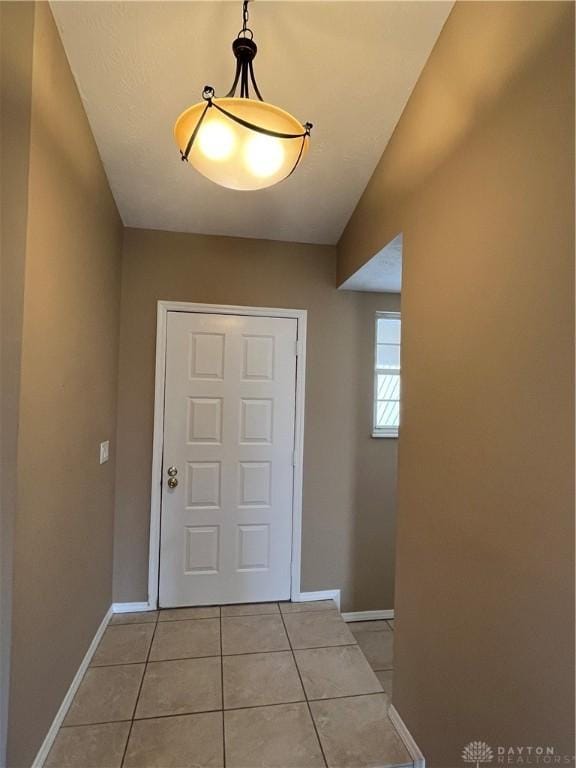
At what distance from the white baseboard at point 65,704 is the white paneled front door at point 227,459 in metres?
0.49

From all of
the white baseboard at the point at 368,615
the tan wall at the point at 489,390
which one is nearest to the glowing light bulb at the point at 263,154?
the tan wall at the point at 489,390

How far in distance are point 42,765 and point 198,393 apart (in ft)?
5.90

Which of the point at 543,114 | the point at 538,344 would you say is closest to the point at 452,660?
the point at 538,344

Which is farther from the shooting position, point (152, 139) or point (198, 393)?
point (198, 393)

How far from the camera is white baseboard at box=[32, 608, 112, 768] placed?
1.43 metres

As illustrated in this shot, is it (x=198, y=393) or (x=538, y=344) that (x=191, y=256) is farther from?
(x=538, y=344)

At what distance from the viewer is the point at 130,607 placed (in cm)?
249

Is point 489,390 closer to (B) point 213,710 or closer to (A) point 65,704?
(B) point 213,710

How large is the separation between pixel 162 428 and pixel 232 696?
4.86 feet

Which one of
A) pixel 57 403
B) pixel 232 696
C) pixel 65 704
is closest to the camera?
pixel 57 403

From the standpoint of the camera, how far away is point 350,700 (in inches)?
70.9

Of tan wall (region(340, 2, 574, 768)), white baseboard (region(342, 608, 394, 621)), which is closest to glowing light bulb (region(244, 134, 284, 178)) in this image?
tan wall (region(340, 2, 574, 768))

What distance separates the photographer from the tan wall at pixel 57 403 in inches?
48.9

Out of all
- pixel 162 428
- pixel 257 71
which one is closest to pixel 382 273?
pixel 257 71
